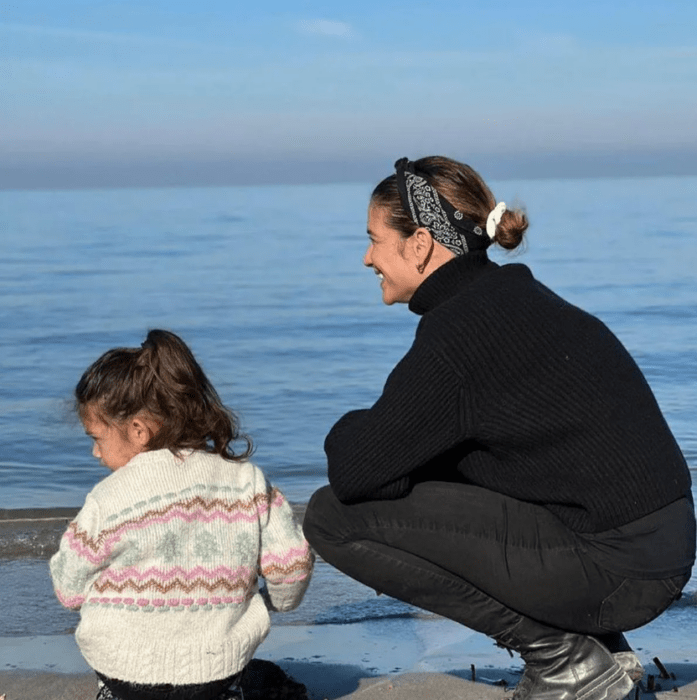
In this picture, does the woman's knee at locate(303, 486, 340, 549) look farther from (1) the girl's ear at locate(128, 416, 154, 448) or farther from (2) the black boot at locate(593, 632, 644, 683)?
(2) the black boot at locate(593, 632, 644, 683)

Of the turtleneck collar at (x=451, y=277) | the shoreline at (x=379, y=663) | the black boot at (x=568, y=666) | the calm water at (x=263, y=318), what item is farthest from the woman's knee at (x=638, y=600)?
the calm water at (x=263, y=318)

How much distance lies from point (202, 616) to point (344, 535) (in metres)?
0.36

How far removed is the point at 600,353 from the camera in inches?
103

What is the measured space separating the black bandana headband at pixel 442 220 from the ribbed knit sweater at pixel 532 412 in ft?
0.65

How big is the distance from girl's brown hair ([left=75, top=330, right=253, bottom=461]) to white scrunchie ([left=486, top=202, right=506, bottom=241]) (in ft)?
2.39

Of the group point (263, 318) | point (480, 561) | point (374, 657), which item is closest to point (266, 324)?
point (263, 318)

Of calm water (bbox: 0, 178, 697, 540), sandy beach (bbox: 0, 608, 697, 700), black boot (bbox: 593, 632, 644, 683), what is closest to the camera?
black boot (bbox: 593, 632, 644, 683)

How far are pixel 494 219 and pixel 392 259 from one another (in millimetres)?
271

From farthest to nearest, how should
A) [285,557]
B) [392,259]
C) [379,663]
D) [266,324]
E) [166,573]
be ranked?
1. [266,324]
2. [379,663]
3. [392,259]
4. [285,557]
5. [166,573]

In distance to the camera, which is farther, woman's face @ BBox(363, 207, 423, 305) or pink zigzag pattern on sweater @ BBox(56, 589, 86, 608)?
woman's face @ BBox(363, 207, 423, 305)

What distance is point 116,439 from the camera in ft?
9.05

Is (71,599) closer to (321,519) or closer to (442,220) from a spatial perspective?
(321,519)

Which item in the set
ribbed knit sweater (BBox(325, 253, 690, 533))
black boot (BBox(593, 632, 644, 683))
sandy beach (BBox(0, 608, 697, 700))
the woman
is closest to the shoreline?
sandy beach (BBox(0, 608, 697, 700))

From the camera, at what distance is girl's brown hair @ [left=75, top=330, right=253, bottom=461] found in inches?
106
